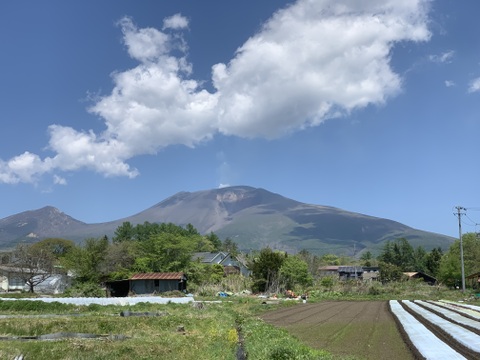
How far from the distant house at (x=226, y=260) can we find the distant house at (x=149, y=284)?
27.7 metres

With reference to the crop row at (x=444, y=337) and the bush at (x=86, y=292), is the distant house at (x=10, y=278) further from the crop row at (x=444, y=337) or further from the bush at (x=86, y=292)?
the crop row at (x=444, y=337)

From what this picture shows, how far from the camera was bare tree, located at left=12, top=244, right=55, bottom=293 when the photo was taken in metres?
70.2

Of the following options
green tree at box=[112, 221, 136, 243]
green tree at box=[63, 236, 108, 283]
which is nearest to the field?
green tree at box=[63, 236, 108, 283]

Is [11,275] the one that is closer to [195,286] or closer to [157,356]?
[195,286]

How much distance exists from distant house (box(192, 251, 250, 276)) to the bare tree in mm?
25754

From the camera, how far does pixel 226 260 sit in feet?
307

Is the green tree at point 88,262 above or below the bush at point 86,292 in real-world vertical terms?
above

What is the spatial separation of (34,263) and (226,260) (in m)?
36.8

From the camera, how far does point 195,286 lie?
57.7 m

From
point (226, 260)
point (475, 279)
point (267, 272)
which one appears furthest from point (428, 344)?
point (226, 260)

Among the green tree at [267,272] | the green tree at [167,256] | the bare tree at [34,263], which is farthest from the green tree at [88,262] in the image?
the green tree at [267,272]

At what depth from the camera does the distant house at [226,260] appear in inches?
3455

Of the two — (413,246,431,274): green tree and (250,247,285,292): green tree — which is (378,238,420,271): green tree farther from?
(250,247,285,292): green tree

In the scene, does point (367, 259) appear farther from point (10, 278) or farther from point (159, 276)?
point (10, 278)
